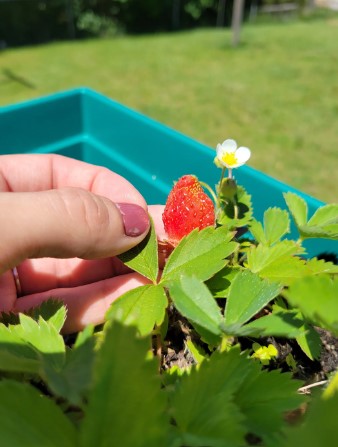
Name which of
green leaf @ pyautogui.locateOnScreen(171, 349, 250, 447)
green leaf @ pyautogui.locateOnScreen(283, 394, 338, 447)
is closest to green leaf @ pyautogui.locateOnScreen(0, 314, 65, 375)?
green leaf @ pyautogui.locateOnScreen(171, 349, 250, 447)

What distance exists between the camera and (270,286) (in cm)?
48

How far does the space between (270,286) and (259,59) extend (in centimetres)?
401

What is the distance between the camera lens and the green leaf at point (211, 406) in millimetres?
320

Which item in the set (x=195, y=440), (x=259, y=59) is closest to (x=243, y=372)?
(x=195, y=440)

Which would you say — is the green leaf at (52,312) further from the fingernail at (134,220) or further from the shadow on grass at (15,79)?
the shadow on grass at (15,79)

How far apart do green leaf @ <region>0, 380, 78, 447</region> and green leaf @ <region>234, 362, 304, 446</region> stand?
0.14 m

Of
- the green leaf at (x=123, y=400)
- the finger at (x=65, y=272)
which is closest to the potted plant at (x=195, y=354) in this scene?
the green leaf at (x=123, y=400)

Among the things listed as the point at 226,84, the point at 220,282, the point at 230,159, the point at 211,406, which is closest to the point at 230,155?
the point at 230,159

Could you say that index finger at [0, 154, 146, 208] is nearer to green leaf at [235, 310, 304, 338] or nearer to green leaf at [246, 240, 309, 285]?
green leaf at [246, 240, 309, 285]

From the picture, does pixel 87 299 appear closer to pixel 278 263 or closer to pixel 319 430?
pixel 278 263

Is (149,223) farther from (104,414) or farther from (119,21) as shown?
(119,21)

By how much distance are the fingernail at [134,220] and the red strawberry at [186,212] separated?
0.14 ft

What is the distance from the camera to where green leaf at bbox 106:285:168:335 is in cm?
48

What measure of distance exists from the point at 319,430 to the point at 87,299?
44 centimetres
